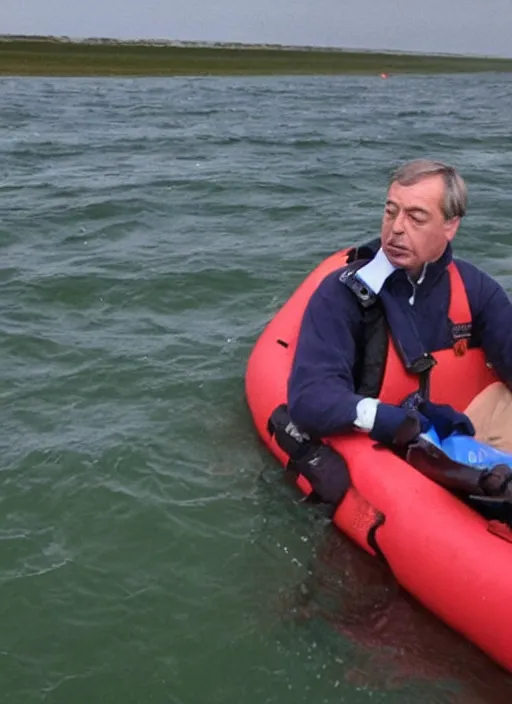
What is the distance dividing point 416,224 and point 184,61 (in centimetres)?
4130

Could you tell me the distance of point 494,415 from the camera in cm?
475

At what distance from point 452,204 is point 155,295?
4.16m

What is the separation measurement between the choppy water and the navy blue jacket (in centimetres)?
73

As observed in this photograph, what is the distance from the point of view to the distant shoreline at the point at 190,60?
3747cm

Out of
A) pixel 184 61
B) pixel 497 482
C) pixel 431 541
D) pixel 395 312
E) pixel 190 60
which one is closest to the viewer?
pixel 497 482

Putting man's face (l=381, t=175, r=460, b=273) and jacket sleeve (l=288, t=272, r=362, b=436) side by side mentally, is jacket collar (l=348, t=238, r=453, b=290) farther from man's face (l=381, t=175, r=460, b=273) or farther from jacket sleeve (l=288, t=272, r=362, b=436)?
jacket sleeve (l=288, t=272, r=362, b=436)

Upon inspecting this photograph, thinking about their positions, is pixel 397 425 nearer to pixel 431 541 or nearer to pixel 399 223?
pixel 431 541

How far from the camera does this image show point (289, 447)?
4.61 meters

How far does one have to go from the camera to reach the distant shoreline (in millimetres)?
37469

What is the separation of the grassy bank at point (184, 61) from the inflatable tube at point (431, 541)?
3224 centimetres

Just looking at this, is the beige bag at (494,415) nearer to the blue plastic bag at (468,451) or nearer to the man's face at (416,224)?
the blue plastic bag at (468,451)

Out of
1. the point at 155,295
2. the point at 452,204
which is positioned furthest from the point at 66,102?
the point at 452,204

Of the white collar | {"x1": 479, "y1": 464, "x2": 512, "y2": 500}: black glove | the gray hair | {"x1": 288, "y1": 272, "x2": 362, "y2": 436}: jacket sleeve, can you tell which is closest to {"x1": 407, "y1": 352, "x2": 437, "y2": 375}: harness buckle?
{"x1": 288, "y1": 272, "x2": 362, "y2": 436}: jacket sleeve

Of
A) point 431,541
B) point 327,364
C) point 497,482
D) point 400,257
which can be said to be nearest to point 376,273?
point 400,257
